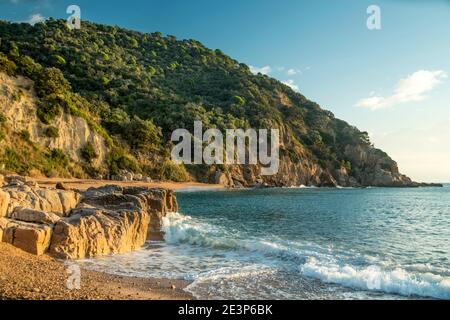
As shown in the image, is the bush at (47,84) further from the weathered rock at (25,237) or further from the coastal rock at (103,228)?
the weathered rock at (25,237)

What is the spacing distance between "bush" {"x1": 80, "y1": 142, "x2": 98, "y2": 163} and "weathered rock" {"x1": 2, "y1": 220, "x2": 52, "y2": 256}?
3650 cm

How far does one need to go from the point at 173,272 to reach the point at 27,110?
122ft

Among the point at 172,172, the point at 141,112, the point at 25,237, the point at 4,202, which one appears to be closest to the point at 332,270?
the point at 25,237

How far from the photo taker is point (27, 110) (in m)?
41.5

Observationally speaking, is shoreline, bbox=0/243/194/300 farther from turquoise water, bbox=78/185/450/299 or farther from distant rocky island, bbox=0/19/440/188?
distant rocky island, bbox=0/19/440/188

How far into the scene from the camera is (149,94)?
240 feet

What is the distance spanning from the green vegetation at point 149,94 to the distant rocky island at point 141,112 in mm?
203

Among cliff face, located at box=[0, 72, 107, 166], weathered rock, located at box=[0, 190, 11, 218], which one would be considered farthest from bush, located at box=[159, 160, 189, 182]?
weathered rock, located at box=[0, 190, 11, 218]

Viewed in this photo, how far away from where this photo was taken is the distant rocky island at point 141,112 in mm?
42625

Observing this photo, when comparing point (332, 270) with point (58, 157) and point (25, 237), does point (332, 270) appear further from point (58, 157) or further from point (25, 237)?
point (58, 157)

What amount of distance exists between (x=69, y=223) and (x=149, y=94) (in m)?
63.0

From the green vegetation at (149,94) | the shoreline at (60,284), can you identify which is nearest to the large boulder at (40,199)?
the shoreline at (60,284)

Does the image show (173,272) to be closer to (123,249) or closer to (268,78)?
(123,249)

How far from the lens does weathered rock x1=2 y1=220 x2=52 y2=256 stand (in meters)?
11.0
